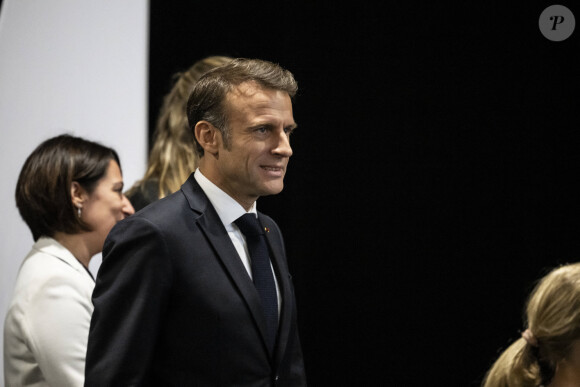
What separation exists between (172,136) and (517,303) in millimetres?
1541

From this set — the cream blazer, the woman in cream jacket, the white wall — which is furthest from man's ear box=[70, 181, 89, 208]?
the white wall

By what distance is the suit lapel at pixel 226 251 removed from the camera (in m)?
1.68

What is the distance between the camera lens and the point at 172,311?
1.63m

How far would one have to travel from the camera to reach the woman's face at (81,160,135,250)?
7.98ft

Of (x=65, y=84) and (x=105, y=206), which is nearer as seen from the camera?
(x=105, y=206)

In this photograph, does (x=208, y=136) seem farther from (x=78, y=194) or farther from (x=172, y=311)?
(x=78, y=194)

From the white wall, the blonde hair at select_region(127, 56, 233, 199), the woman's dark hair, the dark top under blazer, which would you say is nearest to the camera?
the dark top under blazer

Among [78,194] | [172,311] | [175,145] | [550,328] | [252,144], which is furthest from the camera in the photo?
[175,145]

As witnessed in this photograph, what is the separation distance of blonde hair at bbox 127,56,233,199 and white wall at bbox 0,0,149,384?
1.77 feet

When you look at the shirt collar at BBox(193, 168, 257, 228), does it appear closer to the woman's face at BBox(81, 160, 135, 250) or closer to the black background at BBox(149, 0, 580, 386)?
the woman's face at BBox(81, 160, 135, 250)

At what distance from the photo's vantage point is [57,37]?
3256mm

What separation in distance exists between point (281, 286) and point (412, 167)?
1495mm

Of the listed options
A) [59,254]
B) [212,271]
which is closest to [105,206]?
[59,254]

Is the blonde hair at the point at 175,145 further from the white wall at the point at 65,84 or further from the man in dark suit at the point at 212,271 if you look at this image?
the man in dark suit at the point at 212,271
